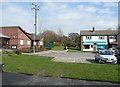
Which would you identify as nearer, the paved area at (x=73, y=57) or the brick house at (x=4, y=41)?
the paved area at (x=73, y=57)

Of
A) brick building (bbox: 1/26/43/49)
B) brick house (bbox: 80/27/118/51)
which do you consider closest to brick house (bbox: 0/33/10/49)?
brick building (bbox: 1/26/43/49)

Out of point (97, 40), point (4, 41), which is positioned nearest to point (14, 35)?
point (4, 41)

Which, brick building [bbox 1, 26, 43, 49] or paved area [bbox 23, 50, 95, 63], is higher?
brick building [bbox 1, 26, 43, 49]

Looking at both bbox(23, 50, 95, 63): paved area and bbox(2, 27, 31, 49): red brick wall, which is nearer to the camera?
bbox(23, 50, 95, 63): paved area

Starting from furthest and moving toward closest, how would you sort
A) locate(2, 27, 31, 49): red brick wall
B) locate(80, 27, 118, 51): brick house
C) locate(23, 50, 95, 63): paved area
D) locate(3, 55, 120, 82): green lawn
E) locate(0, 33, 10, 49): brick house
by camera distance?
locate(80, 27, 118, 51): brick house < locate(2, 27, 31, 49): red brick wall < locate(0, 33, 10, 49): brick house < locate(23, 50, 95, 63): paved area < locate(3, 55, 120, 82): green lawn

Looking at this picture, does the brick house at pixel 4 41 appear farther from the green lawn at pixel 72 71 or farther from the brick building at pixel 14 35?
the green lawn at pixel 72 71

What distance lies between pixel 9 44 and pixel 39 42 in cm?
1715

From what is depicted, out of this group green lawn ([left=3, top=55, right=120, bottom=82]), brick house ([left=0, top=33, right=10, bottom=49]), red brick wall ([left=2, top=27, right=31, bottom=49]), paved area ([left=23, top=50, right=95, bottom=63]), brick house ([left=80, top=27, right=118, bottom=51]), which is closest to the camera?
green lawn ([left=3, top=55, right=120, bottom=82])

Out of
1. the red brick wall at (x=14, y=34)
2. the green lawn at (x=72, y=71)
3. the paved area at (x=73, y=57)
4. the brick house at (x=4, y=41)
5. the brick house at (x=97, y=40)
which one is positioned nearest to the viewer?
the green lawn at (x=72, y=71)

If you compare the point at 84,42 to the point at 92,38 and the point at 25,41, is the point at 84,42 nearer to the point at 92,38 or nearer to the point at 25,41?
the point at 92,38

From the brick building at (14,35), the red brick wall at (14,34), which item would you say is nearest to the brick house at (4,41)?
the brick building at (14,35)

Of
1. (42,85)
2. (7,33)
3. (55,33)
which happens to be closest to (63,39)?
(55,33)

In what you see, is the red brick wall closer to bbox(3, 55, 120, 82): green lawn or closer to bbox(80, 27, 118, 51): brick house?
bbox(80, 27, 118, 51): brick house

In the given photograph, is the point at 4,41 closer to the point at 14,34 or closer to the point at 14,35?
the point at 14,35
